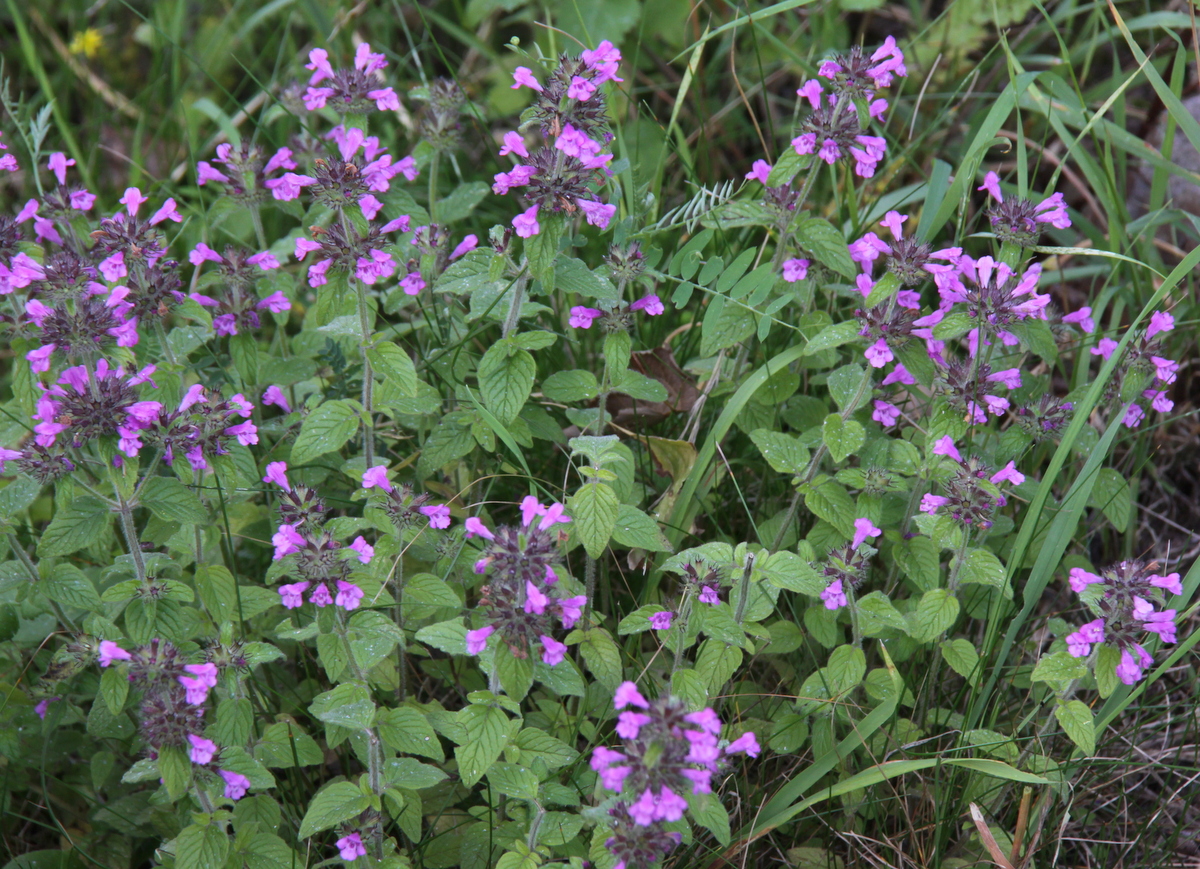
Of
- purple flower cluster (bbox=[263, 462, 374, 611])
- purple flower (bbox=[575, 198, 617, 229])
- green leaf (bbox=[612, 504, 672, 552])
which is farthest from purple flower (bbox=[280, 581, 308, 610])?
purple flower (bbox=[575, 198, 617, 229])

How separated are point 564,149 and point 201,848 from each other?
1.98 m

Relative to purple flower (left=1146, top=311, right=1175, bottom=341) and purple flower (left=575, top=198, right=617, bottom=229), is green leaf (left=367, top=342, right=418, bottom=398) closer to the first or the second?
purple flower (left=575, top=198, right=617, bottom=229)

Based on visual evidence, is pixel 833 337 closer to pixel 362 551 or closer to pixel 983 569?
pixel 983 569

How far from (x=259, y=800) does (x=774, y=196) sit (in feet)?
7.59

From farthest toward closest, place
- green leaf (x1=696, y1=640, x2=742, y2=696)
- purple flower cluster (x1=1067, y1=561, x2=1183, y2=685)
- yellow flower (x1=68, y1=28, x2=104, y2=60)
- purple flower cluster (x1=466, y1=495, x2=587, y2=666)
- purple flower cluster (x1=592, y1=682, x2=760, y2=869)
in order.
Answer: yellow flower (x1=68, y1=28, x2=104, y2=60) < green leaf (x1=696, y1=640, x2=742, y2=696) < purple flower cluster (x1=1067, y1=561, x2=1183, y2=685) < purple flower cluster (x1=466, y1=495, x2=587, y2=666) < purple flower cluster (x1=592, y1=682, x2=760, y2=869)

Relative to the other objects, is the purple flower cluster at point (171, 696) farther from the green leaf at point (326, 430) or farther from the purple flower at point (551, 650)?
the purple flower at point (551, 650)

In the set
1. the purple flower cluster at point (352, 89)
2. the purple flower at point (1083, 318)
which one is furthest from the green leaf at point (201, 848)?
the purple flower at point (1083, 318)

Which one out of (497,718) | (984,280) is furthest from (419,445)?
(984,280)

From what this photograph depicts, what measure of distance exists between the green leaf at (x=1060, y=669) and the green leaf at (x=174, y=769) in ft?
7.10

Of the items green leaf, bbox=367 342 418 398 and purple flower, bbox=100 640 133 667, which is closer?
purple flower, bbox=100 640 133 667

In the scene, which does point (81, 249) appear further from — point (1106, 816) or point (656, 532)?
point (1106, 816)

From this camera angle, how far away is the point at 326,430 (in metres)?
2.75

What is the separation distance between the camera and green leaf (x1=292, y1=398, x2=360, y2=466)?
2.71 meters

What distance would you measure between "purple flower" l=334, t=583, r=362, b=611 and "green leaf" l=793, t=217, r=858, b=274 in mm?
1671
